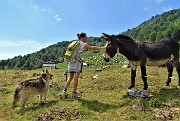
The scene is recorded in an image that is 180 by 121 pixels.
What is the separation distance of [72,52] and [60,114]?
319 cm

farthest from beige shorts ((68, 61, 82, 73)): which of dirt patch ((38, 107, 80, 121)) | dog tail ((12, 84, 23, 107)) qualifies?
dog tail ((12, 84, 23, 107))

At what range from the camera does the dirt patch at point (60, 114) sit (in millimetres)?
11117

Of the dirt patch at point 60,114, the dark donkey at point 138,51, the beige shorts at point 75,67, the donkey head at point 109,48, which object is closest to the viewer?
the dirt patch at point 60,114

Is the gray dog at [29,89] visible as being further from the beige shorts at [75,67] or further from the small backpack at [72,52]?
the small backpack at [72,52]

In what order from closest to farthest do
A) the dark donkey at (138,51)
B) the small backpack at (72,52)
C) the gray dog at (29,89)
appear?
the gray dog at (29,89) < the small backpack at (72,52) < the dark donkey at (138,51)

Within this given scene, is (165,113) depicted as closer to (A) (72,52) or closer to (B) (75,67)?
(B) (75,67)

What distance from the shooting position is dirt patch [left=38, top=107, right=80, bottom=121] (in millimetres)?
11117

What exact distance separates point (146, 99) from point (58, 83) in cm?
736

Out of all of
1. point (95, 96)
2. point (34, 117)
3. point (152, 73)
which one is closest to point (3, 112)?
point (34, 117)

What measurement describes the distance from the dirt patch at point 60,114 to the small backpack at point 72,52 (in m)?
2.56

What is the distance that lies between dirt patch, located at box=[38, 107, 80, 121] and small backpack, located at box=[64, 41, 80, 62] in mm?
2563

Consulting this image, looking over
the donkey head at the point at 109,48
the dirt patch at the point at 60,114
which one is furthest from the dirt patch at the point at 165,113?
the donkey head at the point at 109,48

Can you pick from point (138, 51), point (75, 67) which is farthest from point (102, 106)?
point (138, 51)

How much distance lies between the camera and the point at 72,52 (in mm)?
13180
